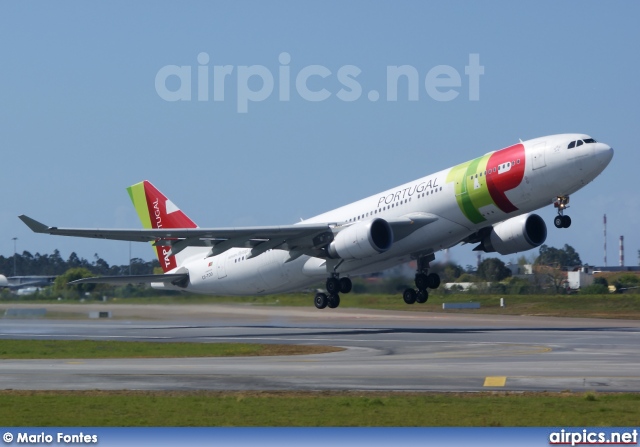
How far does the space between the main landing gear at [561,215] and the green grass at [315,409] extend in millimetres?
19451

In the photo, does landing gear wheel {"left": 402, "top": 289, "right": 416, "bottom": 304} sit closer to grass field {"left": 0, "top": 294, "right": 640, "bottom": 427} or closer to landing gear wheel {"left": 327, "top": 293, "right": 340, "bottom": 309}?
landing gear wheel {"left": 327, "top": 293, "right": 340, "bottom": 309}

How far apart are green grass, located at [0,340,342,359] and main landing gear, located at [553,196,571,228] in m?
10.6

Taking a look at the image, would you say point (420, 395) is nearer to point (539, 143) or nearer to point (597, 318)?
point (539, 143)

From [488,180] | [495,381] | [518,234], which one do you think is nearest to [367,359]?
[495,381]

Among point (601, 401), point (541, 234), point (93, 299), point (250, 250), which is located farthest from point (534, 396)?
point (93, 299)

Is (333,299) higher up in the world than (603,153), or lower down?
lower down

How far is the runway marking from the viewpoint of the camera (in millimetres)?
20922

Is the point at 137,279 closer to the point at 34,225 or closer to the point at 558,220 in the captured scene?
the point at 34,225

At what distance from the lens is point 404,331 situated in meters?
43.1

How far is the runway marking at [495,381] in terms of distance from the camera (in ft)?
68.6

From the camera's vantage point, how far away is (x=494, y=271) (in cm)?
7212

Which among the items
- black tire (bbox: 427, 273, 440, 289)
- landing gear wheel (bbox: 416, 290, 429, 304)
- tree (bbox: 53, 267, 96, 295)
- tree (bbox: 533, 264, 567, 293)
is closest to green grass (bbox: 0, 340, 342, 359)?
landing gear wheel (bbox: 416, 290, 429, 304)

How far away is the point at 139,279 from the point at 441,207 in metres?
17.6

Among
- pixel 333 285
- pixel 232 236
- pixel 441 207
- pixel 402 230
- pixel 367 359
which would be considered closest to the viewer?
pixel 367 359
